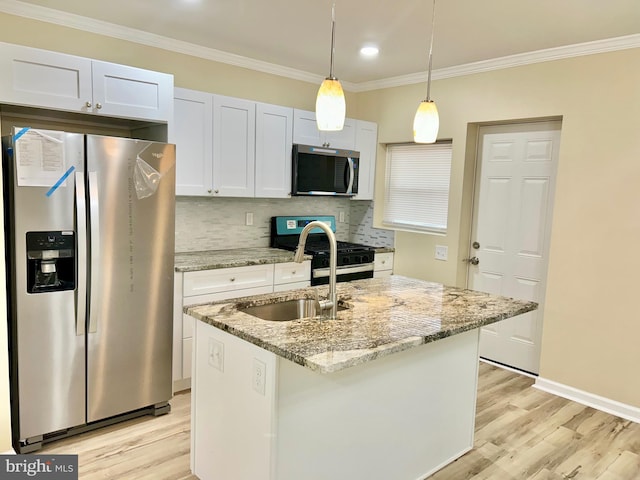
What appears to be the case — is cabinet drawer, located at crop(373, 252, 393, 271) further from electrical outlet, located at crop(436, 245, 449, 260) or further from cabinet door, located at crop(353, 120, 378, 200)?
cabinet door, located at crop(353, 120, 378, 200)

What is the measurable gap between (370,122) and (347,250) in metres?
1.36

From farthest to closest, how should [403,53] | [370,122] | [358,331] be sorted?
[370,122]
[403,53]
[358,331]

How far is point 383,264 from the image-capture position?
456cm

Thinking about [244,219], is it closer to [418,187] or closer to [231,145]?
[231,145]

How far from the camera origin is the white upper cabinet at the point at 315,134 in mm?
4043

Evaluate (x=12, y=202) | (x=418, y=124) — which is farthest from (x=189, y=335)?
(x=418, y=124)

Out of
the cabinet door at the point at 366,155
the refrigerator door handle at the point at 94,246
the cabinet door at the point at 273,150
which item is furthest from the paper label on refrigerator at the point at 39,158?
the cabinet door at the point at 366,155

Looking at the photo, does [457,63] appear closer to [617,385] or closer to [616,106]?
[616,106]

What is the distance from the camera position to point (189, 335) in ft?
10.7

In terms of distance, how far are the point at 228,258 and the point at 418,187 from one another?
2055 mm

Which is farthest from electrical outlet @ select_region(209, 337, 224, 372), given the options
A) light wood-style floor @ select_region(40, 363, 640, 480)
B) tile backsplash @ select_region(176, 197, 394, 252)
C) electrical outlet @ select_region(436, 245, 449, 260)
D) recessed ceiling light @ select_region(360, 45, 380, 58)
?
electrical outlet @ select_region(436, 245, 449, 260)

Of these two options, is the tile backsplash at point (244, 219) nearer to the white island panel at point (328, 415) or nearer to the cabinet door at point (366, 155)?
the cabinet door at point (366, 155)

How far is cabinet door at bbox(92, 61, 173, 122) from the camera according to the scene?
279cm

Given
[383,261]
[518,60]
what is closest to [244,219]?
[383,261]
